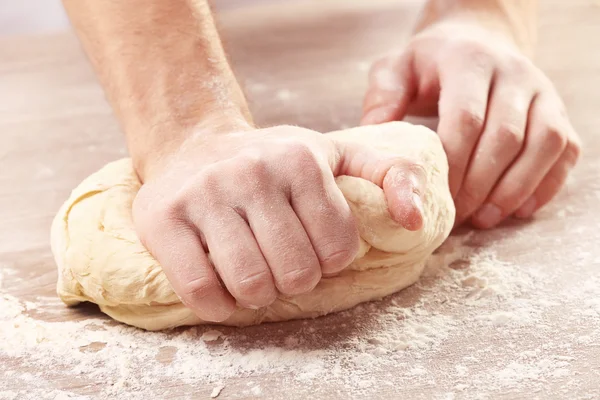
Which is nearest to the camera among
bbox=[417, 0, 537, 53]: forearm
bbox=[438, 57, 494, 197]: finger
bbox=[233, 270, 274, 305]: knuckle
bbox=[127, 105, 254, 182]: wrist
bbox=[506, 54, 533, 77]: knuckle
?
bbox=[233, 270, 274, 305]: knuckle

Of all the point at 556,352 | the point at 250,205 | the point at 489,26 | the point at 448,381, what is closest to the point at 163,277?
the point at 250,205

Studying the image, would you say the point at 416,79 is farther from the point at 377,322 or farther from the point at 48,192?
the point at 48,192

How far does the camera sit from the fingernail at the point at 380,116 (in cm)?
148

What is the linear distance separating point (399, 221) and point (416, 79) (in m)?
0.58

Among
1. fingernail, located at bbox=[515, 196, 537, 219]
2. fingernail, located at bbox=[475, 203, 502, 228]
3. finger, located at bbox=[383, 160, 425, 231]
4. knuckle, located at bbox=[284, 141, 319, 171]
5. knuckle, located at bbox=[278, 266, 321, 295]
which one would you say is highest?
knuckle, located at bbox=[284, 141, 319, 171]

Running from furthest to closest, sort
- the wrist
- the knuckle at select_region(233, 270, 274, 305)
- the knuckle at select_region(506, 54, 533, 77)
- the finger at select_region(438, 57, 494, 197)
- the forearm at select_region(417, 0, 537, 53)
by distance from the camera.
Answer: the forearm at select_region(417, 0, 537, 53), the knuckle at select_region(506, 54, 533, 77), the finger at select_region(438, 57, 494, 197), the wrist, the knuckle at select_region(233, 270, 274, 305)

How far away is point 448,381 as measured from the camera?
97cm

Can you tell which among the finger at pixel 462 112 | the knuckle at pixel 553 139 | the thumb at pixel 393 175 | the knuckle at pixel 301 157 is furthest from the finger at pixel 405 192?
the knuckle at pixel 553 139

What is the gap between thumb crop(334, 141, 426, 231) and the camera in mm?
1035

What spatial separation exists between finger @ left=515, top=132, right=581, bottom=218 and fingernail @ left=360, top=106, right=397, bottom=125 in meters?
0.34

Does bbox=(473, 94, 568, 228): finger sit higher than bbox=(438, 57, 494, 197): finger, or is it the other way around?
bbox=(438, 57, 494, 197): finger

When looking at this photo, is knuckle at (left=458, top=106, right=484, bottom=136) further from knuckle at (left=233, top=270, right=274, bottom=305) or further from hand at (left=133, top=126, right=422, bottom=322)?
knuckle at (left=233, top=270, right=274, bottom=305)

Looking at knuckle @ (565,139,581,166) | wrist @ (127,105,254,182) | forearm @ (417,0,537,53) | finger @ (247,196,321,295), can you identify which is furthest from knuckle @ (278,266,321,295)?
forearm @ (417,0,537,53)

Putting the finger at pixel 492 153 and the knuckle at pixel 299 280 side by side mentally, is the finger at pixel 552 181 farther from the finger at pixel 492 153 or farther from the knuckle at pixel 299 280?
the knuckle at pixel 299 280
